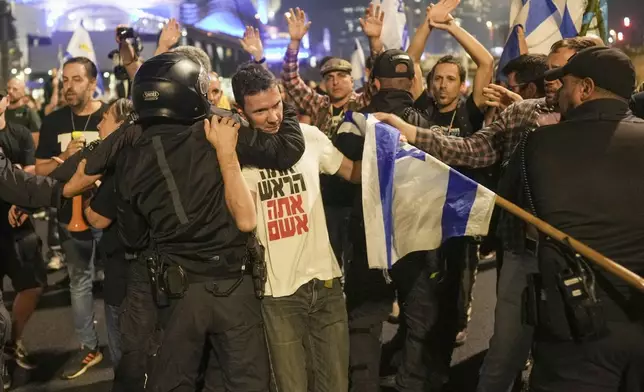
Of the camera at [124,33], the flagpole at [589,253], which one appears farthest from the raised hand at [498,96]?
the camera at [124,33]

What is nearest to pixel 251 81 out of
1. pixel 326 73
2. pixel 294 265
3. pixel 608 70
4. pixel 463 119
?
pixel 294 265

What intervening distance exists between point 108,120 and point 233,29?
75.8m

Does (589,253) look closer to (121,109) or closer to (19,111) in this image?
(121,109)

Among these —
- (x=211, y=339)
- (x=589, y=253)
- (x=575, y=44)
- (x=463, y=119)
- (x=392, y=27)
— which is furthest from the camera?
(x=392, y=27)

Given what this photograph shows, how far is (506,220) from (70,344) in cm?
422

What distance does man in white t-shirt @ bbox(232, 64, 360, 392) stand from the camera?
3523 millimetres

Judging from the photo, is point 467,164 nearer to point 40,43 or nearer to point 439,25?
point 439,25

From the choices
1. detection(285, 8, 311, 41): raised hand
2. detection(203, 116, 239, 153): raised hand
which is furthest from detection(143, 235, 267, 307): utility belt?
detection(285, 8, 311, 41): raised hand

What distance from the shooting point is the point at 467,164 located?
4.25 meters

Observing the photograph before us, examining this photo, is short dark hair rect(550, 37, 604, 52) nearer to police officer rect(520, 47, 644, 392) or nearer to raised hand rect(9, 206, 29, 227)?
police officer rect(520, 47, 644, 392)

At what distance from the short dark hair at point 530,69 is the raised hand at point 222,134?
263 centimetres

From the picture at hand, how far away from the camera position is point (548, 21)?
5938 mm

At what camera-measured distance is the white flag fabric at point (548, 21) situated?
586cm

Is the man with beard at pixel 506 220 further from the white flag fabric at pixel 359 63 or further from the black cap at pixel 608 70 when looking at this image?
the white flag fabric at pixel 359 63
